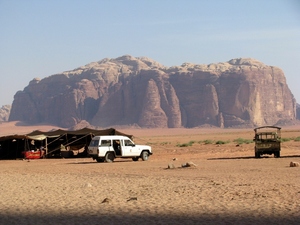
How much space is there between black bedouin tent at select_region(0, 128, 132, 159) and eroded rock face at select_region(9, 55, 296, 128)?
12090 centimetres

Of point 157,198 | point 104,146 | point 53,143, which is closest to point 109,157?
point 104,146

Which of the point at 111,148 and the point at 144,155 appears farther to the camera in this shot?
the point at 144,155

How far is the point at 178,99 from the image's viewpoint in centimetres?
17238

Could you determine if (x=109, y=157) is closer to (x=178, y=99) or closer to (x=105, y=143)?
(x=105, y=143)

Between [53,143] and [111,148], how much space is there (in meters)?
11.7

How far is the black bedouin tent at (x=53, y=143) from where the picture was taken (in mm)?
40000

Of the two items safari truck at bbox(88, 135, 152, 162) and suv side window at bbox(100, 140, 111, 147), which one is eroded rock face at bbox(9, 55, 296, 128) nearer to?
safari truck at bbox(88, 135, 152, 162)

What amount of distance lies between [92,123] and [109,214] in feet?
516

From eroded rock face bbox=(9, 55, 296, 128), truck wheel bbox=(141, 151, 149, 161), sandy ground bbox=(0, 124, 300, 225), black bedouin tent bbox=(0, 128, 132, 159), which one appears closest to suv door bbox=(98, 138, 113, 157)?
truck wheel bbox=(141, 151, 149, 161)

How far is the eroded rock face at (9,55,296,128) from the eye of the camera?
538ft

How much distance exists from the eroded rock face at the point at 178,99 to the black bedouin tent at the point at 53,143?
121 metres

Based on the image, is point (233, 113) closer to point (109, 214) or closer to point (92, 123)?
point (92, 123)

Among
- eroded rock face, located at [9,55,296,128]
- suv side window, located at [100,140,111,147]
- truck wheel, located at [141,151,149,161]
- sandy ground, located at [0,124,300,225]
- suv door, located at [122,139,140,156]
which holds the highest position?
eroded rock face, located at [9,55,296,128]

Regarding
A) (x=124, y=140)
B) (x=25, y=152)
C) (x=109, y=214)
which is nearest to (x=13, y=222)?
(x=109, y=214)
